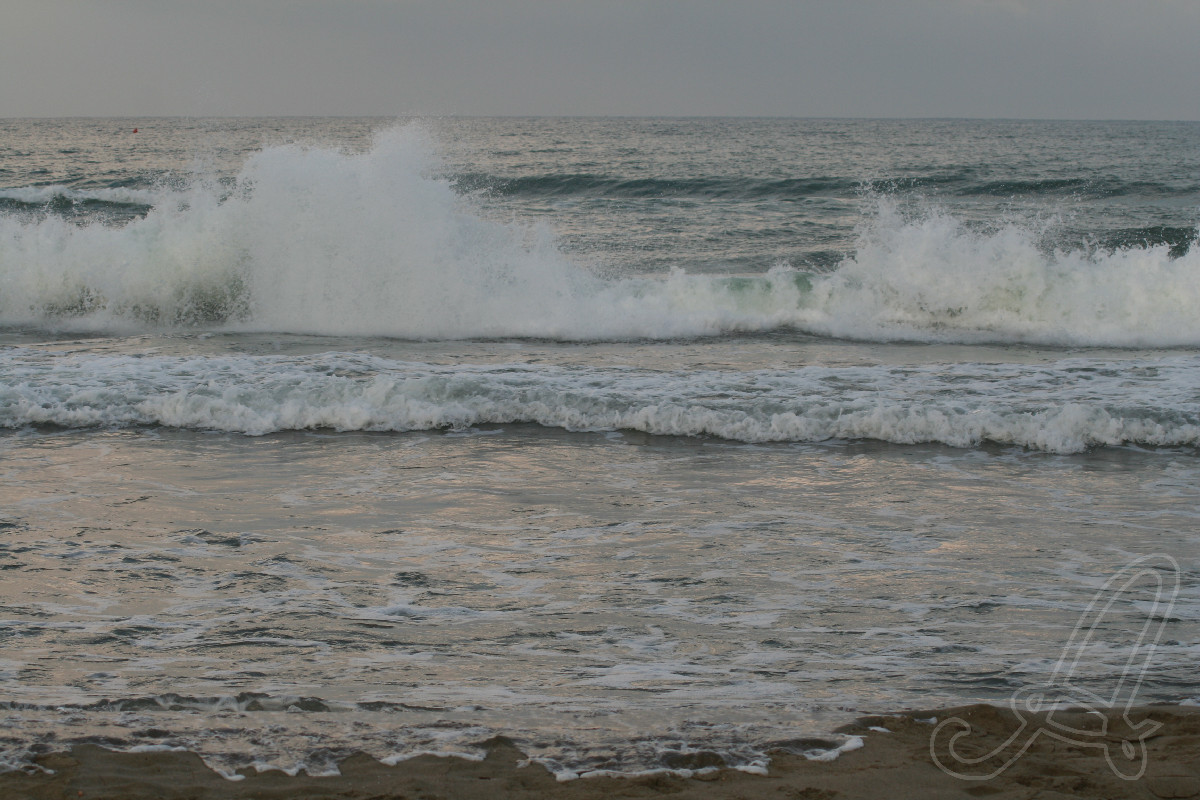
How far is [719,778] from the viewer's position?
2842 mm

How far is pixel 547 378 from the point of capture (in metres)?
9.16

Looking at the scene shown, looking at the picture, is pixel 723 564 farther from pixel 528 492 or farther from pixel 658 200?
pixel 658 200

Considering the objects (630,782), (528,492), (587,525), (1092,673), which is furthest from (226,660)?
(1092,673)

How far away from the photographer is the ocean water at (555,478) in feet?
11.5

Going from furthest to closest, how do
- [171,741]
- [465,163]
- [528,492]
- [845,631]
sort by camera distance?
[465,163] < [528,492] < [845,631] < [171,741]

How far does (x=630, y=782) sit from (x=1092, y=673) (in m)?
1.98

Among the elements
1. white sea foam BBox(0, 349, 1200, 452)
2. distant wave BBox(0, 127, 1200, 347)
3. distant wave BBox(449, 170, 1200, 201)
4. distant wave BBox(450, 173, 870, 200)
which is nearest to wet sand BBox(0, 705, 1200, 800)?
white sea foam BBox(0, 349, 1200, 452)

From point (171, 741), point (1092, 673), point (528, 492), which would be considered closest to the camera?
point (171, 741)

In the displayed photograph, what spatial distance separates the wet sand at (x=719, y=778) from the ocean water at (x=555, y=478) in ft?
0.35

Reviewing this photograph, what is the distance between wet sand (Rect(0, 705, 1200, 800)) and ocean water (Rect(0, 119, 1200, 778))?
0.11 m

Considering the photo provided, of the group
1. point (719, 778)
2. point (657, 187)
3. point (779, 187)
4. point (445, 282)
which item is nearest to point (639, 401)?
point (445, 282)

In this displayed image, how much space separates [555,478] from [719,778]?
3.87m

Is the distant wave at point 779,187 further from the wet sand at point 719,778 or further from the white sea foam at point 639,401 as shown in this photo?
the wet sand at point 719,778

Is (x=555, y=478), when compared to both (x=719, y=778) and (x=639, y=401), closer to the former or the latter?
(x=639, y=401)
